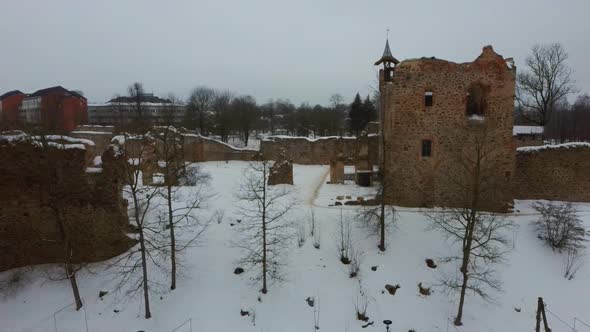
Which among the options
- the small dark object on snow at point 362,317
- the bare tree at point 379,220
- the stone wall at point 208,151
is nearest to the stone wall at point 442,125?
the bare tree at point 379,220

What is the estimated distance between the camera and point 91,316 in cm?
1191

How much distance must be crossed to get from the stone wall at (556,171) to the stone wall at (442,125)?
8.92ft

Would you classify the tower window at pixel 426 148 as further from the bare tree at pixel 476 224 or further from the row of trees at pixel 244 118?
the row of trees at pixel 244 118

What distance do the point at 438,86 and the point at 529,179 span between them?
8308mm

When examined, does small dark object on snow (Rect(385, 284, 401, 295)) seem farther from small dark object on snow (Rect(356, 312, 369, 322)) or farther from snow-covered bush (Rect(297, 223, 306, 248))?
snow-covered bush (Rect(297, 223, 306, 248))

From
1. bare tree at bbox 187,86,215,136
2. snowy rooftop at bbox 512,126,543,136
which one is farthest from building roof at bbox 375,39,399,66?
bare tree at bbox 187,86,215,136

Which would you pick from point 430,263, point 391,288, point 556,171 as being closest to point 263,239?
point 391,288

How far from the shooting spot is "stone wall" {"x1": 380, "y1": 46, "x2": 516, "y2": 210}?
17062mm

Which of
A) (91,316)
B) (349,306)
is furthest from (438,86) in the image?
(91,316)

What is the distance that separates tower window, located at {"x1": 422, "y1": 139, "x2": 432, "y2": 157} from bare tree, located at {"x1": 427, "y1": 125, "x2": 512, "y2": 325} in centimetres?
122

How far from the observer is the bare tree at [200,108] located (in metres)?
51.9

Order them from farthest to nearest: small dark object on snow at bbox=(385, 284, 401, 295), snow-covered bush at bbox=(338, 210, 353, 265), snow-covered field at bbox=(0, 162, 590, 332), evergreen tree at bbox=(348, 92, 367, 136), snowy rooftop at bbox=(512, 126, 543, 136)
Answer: evergreen tree at bbox=(348, 92, 367, 136)
snowy rooftop at bbox=(512, 126, 543, 136)
snow-covered bush at bbox=(338, 210, 353, 265)
small dark object on snow at bbox=(385, 284, 401, 295)
snow-covered field at bbox=(0, 162, 590, 332)

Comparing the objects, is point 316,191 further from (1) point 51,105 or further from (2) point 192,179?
(1) point 51,105

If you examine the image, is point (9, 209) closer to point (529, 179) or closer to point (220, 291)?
point (220, 291)
